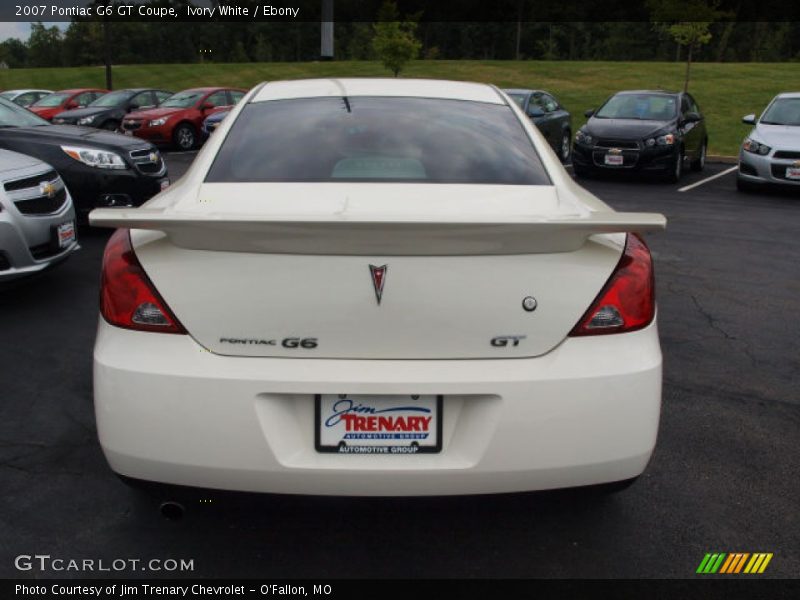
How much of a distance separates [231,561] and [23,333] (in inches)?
124

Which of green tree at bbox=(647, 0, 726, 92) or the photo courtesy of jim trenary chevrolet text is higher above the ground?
green tree at bbox=(647, 0, 726, 92)

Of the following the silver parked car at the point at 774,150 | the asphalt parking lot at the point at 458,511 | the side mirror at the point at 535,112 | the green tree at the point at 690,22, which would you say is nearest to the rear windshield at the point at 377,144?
the asphalt parking lot at the point at 458,511

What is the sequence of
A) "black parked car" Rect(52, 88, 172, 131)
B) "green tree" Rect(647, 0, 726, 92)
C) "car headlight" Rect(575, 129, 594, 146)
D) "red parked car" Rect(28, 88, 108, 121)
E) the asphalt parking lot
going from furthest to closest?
"green tree" Rect(647, 0, 726, 92), "red parked car" Rect(28, 88, 108, 121), "black parked car" Rect(52, 88, 172, 131), "car headlight" Rect(575, 129, 594, 146), the asphalt parking lot

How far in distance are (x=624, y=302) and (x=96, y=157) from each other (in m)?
6.72

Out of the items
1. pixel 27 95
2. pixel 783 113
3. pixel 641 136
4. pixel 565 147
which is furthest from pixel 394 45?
pixel 783 113

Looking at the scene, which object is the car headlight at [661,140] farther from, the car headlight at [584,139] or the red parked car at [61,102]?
the red parked car at [61,102]

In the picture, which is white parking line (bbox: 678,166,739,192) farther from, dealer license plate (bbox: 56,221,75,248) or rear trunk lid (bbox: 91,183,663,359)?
rear trunk lid (bbox: 91,183,663,359)

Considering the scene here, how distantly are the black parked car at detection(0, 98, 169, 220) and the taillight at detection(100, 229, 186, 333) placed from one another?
225 inches

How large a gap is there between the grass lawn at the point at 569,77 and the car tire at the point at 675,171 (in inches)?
234

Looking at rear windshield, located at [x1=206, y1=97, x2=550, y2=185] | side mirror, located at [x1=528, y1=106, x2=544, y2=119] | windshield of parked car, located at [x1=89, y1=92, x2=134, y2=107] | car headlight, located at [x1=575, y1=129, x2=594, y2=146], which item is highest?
rear windshield, located at [x1=206, y1=97, x2=550, y2=185]

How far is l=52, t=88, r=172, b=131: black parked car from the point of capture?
19.8 metres

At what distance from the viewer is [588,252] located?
2432 mm

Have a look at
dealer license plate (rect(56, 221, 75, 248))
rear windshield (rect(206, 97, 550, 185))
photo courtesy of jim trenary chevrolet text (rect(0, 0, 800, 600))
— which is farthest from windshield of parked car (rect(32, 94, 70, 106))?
rear windshield (rect(206, 97, 550, 185))

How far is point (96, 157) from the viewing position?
792cm
